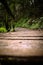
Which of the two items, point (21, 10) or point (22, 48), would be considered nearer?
point (22, 48)

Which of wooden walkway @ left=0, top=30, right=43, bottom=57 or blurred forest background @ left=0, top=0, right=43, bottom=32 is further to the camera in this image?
blurred forest background @ left=0, top=0, right=43, bottom=32

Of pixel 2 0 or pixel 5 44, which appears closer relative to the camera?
pixel 5 44

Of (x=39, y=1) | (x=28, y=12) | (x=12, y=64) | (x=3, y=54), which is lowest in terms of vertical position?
(x=12, y=64)

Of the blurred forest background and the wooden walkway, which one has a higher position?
the blurred forest background

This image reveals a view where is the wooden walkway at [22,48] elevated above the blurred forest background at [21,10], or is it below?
below

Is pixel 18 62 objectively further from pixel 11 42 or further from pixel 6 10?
pixel 6 10

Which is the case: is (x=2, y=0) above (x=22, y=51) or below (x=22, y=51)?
above

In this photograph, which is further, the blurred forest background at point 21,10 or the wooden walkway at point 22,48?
the blurred forest background at point 21,10

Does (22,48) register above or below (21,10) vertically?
below

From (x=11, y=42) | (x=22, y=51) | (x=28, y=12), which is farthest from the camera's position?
(x=28, y=12)

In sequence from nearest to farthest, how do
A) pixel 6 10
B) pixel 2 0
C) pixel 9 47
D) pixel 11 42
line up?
pixel 9 47, pixel 11 42, pixel 2 0, pixel 6 10

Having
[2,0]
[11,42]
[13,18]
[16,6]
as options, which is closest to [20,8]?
[16,6]

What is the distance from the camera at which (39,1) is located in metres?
6.37

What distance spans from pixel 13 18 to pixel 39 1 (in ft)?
5.80
